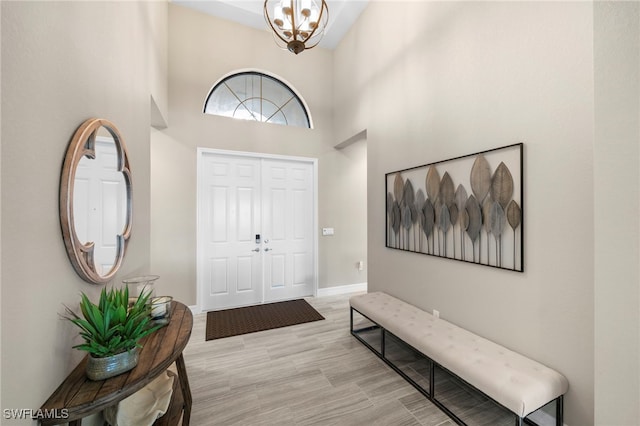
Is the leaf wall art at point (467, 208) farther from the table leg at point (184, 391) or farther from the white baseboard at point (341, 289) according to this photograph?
the table leg at point (184, 391)

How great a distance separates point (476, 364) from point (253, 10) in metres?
4.81

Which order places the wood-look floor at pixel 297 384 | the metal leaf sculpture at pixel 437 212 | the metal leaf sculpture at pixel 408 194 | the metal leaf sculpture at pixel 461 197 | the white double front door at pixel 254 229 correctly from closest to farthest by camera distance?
the wood-look floor at pixel 297 384 < the metal leaf sculpture at pixel 461 197 < the metal leaf sculpture at pixel 437 212 < the metal leaf sculpture at pixel 408 194 < the white double front door at pixel 254 229

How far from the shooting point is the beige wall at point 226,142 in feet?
11.4

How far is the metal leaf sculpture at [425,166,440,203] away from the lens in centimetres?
240

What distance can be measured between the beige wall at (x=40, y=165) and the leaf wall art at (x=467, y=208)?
8.38 ft

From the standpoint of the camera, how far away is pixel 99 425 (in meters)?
1.50

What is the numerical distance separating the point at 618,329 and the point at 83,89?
244 cm

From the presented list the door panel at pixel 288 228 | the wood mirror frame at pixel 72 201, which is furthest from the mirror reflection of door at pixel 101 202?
the door panel at pixel 288 228

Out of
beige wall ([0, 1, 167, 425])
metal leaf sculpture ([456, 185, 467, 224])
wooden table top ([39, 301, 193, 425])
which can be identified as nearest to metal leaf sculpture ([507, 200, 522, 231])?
metal leaf sculpture ([456, 185, 467, 224])

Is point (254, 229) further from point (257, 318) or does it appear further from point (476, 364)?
point (476, 364)

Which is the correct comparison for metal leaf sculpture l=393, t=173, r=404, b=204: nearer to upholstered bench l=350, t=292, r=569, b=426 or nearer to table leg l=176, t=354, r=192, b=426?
upholstered bench l=350, t=292, r=569, b=426

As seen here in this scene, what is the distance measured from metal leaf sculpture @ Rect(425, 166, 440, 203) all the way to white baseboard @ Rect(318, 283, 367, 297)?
8.32ft

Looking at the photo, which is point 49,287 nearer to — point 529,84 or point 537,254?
point 537,254

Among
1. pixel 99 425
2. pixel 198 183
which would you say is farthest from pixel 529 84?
pixel 198 183
